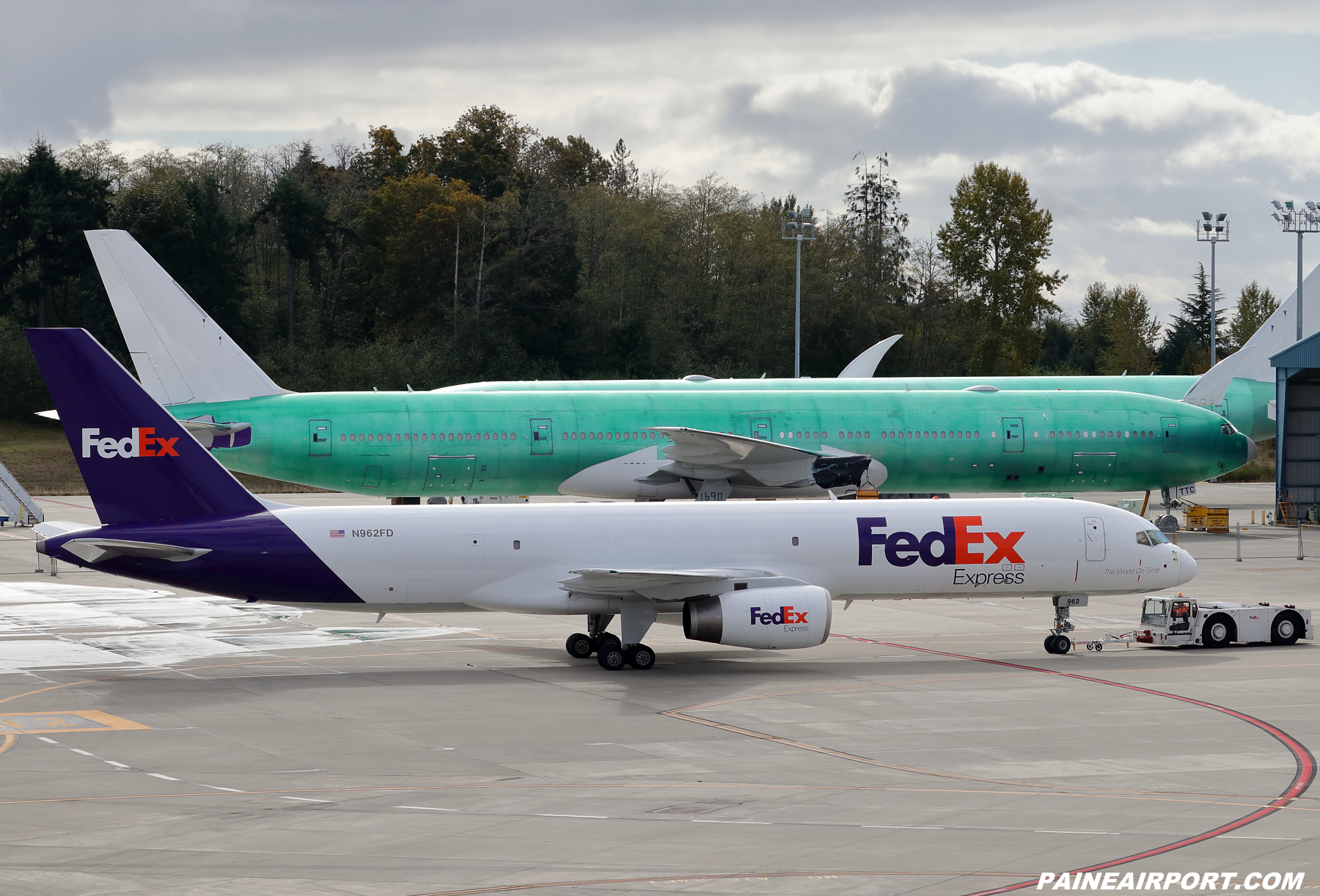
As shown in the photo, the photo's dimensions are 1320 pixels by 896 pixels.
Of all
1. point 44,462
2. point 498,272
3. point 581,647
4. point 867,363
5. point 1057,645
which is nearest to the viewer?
point 581,647

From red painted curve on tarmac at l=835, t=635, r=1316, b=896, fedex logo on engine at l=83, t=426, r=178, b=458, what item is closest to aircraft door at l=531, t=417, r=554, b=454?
red painted curve on tarmac at l=835, t=635, r=1316, b=896

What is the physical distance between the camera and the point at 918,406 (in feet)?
173

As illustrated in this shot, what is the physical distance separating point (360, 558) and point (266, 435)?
21587 millimetres

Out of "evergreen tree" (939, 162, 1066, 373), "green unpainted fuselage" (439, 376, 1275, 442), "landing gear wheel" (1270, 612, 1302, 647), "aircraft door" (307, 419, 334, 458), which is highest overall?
"evergreen tree" (939, 162, 1066, 373)

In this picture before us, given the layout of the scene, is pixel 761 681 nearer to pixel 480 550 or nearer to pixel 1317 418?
pixel 480 550

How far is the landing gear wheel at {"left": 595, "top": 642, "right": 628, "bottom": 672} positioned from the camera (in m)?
28.7

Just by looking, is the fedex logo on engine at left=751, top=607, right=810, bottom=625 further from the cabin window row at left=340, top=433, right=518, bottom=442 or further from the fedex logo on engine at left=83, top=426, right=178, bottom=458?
the cabin window row at left=340, top=433, right=518, bottom=442

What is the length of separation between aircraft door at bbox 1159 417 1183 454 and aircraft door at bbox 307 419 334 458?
30124 millimetres

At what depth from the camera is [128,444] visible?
90.0 feet

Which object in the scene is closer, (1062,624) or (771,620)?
(771,620)

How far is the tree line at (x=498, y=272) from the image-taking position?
337ft

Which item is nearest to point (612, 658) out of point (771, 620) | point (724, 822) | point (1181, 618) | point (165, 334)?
point (771, 620)

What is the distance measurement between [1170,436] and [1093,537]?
25.4 metres

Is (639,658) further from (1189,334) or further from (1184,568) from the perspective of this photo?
(1189,334)
